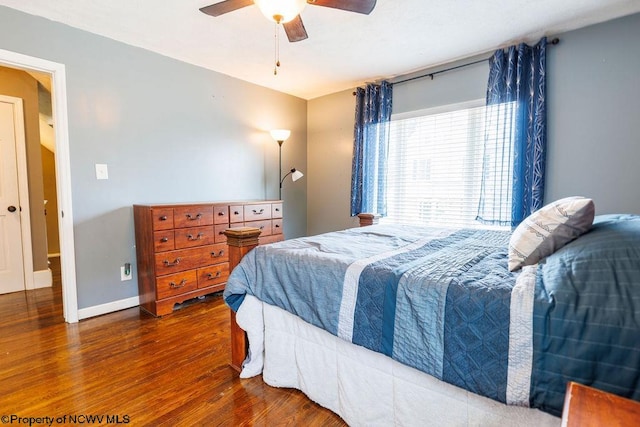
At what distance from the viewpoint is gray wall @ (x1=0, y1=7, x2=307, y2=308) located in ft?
8.25

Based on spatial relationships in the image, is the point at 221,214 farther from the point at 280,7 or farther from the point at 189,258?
the point at 280,7

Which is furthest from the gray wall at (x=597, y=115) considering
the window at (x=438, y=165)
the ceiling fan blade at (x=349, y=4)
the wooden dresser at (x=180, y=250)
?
the wooden dresser at (x=180, y=250)

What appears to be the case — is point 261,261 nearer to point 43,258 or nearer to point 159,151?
point 159,151

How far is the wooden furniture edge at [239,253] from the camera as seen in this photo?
1.74 meters

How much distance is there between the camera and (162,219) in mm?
2617

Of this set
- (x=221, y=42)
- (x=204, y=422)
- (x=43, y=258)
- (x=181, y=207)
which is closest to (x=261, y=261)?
(x=204, y=422)

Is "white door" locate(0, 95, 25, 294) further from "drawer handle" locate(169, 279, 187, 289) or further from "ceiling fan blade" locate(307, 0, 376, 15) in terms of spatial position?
"ceiling fan blade" locate(307, 0, 376, 15)

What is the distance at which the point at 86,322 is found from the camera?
2.54 metres

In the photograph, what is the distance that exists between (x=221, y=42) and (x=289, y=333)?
2.57 metres

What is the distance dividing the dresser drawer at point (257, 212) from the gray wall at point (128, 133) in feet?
1.73

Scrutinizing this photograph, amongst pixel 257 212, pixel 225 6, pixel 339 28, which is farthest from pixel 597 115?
pixel 257 212

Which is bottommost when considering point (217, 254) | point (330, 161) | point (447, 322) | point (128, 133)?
point (217, 254)

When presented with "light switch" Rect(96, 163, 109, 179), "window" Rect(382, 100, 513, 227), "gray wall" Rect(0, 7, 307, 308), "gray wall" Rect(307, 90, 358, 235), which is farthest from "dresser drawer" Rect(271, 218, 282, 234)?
"light switch" Rect(96, 163, 109, 179)

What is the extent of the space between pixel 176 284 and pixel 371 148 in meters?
2.62
